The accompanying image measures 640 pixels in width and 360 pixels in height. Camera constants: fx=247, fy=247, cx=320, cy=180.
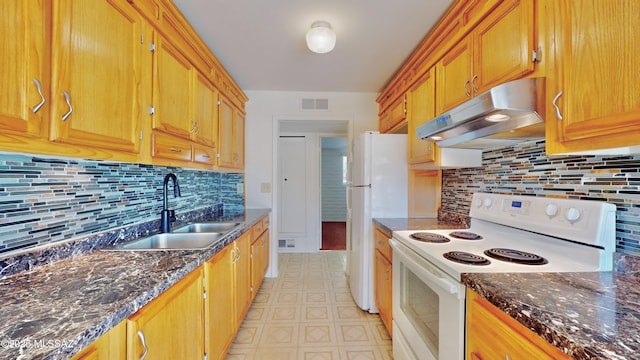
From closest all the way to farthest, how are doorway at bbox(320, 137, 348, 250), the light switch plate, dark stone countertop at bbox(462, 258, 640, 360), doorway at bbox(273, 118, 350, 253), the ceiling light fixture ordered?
dark stone countertop at bbox(462, 258, 640, 360) < the ceiling light fixture < the light switch plate < doorway at bbox(273, 118, 350, 253) < doorway at bbox(320, 137, 348, 250)

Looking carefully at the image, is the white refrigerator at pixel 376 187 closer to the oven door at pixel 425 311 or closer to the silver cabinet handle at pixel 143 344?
the oven door at pixel 425 311

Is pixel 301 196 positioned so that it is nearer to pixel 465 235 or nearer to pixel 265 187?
pixel 265 187

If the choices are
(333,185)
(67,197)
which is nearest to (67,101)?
(67,197)

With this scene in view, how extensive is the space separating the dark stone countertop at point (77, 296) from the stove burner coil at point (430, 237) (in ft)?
3.81

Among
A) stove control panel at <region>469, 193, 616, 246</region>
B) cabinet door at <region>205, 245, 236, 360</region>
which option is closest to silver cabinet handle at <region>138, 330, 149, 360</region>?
cabinet door at <region>205, 245, 236, 360</region>

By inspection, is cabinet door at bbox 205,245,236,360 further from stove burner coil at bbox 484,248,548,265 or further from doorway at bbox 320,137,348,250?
doorway at bbox 320,137,348,250

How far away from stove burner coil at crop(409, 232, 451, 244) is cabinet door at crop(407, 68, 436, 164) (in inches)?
20.7

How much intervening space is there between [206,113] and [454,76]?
1.75 m

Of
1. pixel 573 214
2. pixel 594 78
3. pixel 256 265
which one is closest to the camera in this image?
pixel 594 78

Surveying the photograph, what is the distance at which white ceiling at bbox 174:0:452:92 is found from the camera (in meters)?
1.55

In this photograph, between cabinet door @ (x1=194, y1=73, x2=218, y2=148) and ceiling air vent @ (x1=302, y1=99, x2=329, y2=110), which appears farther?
ceiling air vent @ (x1=302, y1=99, x2=329, y2=110)

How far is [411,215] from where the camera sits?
2.19 meters

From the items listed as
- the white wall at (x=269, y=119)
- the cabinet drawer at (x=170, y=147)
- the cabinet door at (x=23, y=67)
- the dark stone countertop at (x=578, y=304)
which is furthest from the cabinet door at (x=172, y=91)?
the dark stone countertop at (x=578, y=304)

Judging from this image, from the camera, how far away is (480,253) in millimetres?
1144
